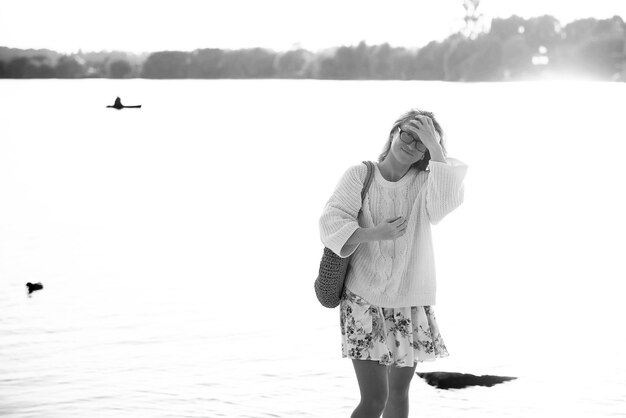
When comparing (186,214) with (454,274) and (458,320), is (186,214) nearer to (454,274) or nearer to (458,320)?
(454,274)

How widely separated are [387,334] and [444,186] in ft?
2.16

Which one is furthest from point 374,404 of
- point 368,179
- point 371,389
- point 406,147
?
point 406,147

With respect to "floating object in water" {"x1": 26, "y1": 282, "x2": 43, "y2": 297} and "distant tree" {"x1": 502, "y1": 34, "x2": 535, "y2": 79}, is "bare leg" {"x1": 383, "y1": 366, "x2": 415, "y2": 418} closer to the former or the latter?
"floating object in water" {"x1": 26, "y1": 282, "x2": 43, "y2": 297}

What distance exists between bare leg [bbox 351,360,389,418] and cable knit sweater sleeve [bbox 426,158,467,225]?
27.0 inches

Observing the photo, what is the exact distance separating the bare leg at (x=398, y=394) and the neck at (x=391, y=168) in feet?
2.65

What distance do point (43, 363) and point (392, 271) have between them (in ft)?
16.7

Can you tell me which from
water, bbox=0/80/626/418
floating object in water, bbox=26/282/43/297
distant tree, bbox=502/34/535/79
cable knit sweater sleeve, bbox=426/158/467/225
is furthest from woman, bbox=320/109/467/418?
distant tree, bbox=502/34/535/79

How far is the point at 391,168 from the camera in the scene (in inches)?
173

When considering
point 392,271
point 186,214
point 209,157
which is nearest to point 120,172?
point 209,157

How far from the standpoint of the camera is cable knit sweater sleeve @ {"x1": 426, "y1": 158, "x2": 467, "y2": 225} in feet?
14.1

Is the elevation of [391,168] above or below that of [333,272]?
above

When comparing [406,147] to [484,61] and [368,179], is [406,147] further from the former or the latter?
Result: [484,61]

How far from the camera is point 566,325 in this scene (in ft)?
32.8

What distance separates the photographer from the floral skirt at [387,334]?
432 centimetres
